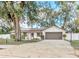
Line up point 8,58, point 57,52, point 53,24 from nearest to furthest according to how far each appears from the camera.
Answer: point 8,58, point 57,52, point 53,24

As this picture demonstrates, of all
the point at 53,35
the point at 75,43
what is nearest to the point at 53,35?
the point at 53,35

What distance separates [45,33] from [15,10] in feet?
6.66

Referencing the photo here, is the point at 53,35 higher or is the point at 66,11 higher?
the point at 66,11

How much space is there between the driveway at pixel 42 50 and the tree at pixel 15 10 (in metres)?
0.59

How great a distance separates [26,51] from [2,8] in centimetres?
212

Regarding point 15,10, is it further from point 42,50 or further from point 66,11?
point 66,11

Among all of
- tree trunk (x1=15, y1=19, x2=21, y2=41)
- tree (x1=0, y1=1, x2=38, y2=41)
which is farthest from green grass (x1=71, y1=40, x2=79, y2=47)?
tree trunk (x1=15, y1=19, x2=21, y2=41)

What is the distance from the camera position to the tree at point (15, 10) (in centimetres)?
963

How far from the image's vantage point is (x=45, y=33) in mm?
10891

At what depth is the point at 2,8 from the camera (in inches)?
386

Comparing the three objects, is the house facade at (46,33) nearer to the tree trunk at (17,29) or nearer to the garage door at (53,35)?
the garage door at (53,35)

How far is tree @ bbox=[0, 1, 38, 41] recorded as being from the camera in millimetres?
9633

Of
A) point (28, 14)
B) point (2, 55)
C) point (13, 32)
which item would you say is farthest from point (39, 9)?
point (2, 55)

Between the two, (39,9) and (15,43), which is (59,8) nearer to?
(39,9)
